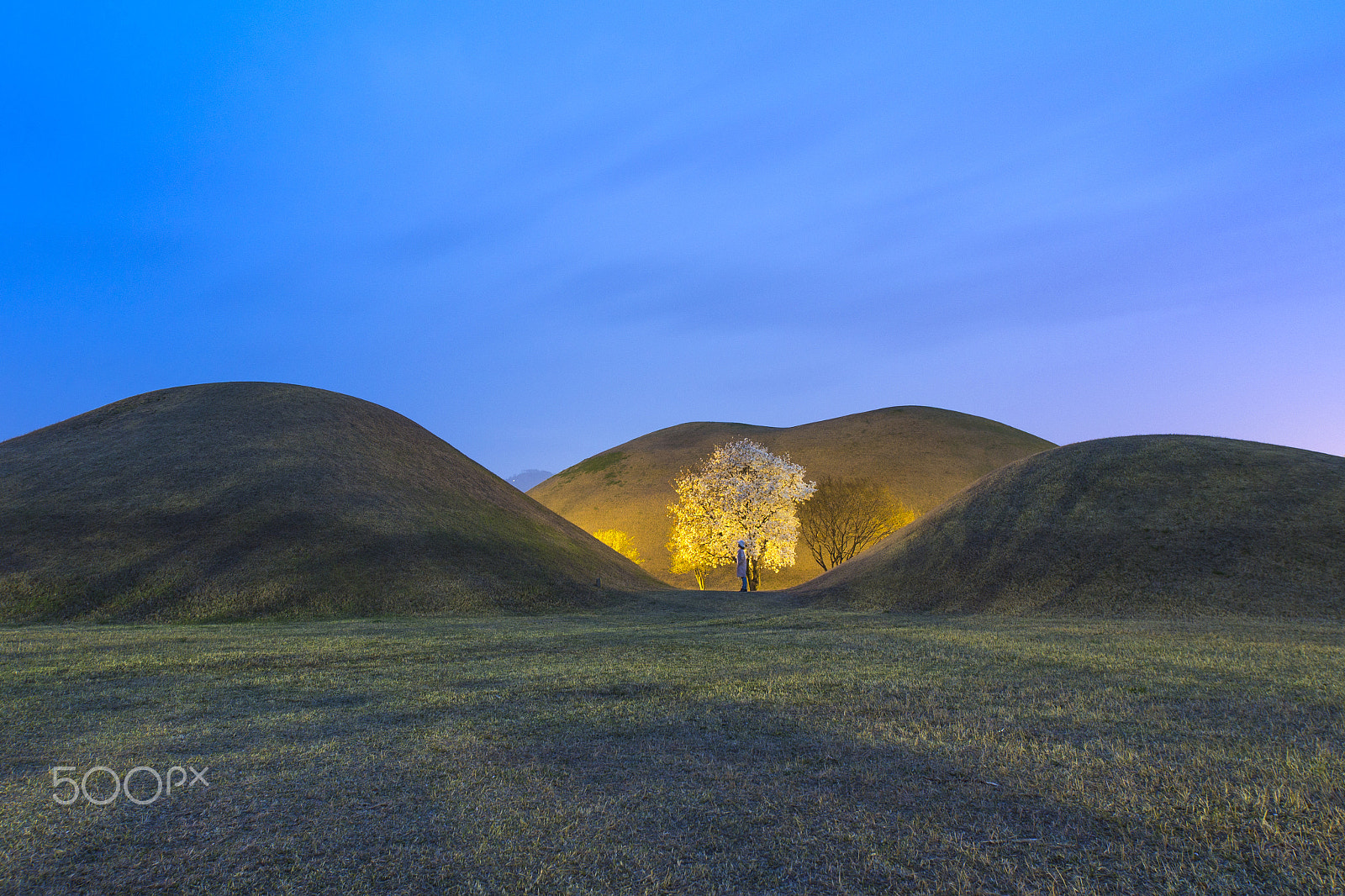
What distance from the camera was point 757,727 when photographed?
9422 millimetres

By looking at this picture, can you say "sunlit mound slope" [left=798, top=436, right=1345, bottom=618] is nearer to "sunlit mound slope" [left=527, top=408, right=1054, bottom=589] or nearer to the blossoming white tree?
the blossoming white tree

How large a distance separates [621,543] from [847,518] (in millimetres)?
26206

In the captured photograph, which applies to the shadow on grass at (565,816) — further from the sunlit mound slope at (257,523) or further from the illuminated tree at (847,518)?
the illuminated tree at (847,518)

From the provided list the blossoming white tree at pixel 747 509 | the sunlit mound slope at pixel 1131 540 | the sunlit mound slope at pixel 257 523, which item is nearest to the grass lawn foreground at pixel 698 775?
the sunlit mound slope at pixel 1131 540

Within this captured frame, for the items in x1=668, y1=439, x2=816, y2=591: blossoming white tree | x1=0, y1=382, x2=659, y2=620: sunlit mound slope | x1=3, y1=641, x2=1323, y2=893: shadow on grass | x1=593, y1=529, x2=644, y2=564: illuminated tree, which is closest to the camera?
x1=3, y1=641, x2=1323, y2=893: shadow on grass

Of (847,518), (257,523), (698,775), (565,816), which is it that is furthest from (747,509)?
(565,816)

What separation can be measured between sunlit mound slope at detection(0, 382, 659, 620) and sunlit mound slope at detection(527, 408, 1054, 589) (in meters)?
34.7

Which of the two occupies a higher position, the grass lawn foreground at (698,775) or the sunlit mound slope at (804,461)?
the sunlit mound slope at (804,461)

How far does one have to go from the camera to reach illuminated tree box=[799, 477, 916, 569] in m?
62.2

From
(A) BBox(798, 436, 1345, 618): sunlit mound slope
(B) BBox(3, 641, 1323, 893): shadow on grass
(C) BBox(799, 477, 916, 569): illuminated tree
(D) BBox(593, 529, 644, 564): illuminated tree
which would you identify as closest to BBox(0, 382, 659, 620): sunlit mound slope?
(A) BBox(798, 436, 1345, 618): sunlit mound slope

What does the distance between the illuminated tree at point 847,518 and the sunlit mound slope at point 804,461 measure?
Result: 8720 mm

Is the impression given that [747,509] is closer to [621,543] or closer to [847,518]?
[847,518]

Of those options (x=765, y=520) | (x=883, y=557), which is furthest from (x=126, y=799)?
(x=765, y=520)

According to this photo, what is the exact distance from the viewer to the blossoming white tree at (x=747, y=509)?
5506cm
